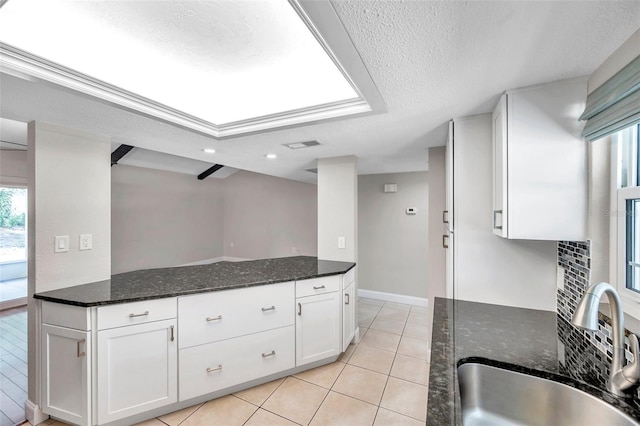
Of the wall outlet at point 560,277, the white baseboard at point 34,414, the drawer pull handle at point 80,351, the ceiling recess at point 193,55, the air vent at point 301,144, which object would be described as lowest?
the white baseboard at point 34,414

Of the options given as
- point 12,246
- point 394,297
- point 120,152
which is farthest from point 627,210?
point 12,246

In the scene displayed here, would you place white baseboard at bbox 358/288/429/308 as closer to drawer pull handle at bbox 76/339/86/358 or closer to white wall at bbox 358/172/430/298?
white wall at bbox 358/172/430/298

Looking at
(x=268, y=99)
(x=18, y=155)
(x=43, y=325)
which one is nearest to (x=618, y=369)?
(x=268, y=99)

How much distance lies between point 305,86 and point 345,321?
7.16 feet

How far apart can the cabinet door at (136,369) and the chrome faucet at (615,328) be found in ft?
7.05

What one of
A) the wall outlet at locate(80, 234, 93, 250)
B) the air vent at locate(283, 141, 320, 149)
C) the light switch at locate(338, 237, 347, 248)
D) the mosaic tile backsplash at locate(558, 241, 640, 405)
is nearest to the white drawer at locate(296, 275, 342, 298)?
the light switch at locate(338, 237, 347, 248)

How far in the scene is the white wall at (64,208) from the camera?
5.76ft

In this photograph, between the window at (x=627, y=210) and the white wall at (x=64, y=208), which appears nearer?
the window at (x=627, y=210)

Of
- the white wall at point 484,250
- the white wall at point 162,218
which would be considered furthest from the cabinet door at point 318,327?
the white wall at point 162,218

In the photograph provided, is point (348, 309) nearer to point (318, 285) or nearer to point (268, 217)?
point (318, 285)

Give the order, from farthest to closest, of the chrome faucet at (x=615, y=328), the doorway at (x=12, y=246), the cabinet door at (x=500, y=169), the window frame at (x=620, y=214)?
1. the doorway at (x=12, y=246)
2. the cabinet door at (x=500, y=169)
3. the window frame at (x=620, y=214)
4. the chrome faucet at (x=615, y=328)

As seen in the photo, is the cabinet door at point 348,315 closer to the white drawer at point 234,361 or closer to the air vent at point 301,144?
the white drawer at point 234,361

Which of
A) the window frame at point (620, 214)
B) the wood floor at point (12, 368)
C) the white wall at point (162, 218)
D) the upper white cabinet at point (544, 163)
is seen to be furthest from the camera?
the white wall at point (162, 218)

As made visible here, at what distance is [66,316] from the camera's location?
1.62 metres
